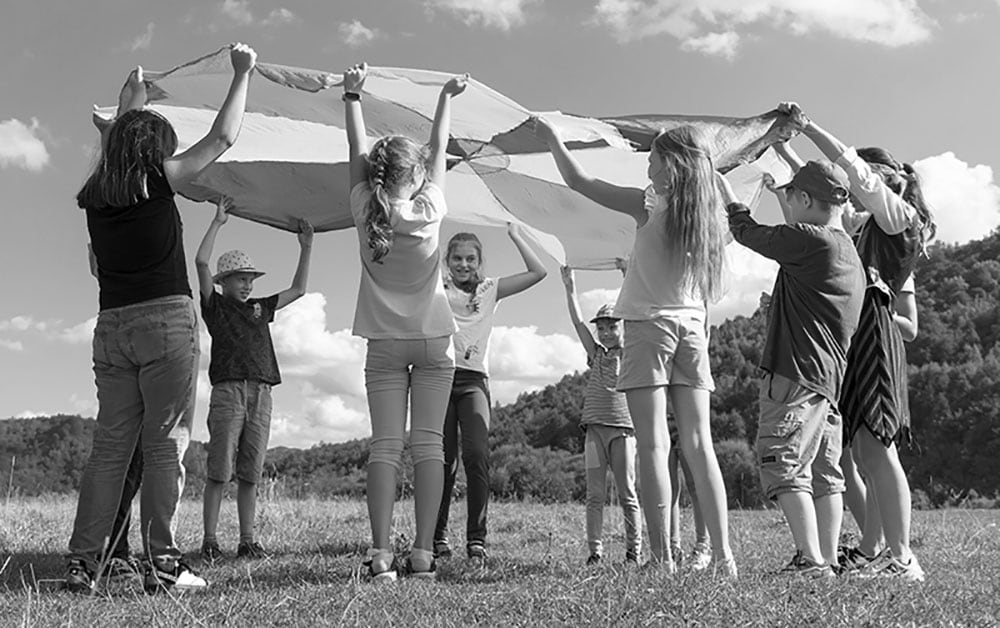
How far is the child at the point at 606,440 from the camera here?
550 centimetres

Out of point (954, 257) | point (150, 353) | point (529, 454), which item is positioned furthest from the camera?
point (954, 257)

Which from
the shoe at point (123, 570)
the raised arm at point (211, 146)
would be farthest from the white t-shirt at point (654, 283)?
the shoe at point (123, 570)

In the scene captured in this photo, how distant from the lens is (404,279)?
4.12 m

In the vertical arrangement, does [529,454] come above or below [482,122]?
below

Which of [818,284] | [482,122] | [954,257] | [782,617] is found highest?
[954,257]

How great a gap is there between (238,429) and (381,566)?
2.19 metres

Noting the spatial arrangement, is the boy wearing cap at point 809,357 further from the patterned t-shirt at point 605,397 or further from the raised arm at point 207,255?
the raised arm at point 207,255

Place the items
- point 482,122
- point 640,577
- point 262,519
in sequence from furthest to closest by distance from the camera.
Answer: point 262,519
point 482,122
point 640,577

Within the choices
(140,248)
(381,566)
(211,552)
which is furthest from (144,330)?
(211,552)

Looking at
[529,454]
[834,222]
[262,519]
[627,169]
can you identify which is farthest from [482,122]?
[529,454]

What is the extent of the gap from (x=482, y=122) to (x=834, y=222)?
2.40 meters

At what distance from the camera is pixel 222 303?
583 centimetres

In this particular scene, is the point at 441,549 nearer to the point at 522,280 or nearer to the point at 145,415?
the point at 522,280

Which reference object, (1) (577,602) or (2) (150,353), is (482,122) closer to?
(2) (150,353)
